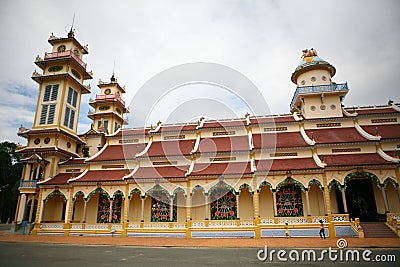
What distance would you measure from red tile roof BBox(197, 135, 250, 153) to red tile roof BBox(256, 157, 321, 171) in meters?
2.36

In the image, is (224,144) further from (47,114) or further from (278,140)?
(47,114)

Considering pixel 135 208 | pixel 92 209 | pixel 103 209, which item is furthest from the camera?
pixel 92 209

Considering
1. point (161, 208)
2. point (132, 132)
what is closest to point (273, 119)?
point (161, 208)

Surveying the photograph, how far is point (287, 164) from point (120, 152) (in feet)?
Result: 53.9

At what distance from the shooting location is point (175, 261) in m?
9.31

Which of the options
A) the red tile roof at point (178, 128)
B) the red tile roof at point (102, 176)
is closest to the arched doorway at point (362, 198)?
the red tile roof at point (178, 128)

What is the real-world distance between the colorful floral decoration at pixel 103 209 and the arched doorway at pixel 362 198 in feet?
66.8

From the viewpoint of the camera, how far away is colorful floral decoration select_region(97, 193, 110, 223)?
907 inches

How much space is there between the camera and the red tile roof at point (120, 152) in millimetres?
24792

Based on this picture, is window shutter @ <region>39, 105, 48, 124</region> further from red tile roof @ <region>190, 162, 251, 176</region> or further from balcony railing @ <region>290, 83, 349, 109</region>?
balcony railing @ <region>290, 83, 349, 109</region>

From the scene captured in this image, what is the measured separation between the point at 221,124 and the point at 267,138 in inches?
196

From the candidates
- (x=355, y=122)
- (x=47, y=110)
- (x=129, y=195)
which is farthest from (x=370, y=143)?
(x=47, y=110)

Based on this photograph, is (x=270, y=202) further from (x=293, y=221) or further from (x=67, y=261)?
(x=67, y=261)

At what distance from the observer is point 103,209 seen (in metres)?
23.3
